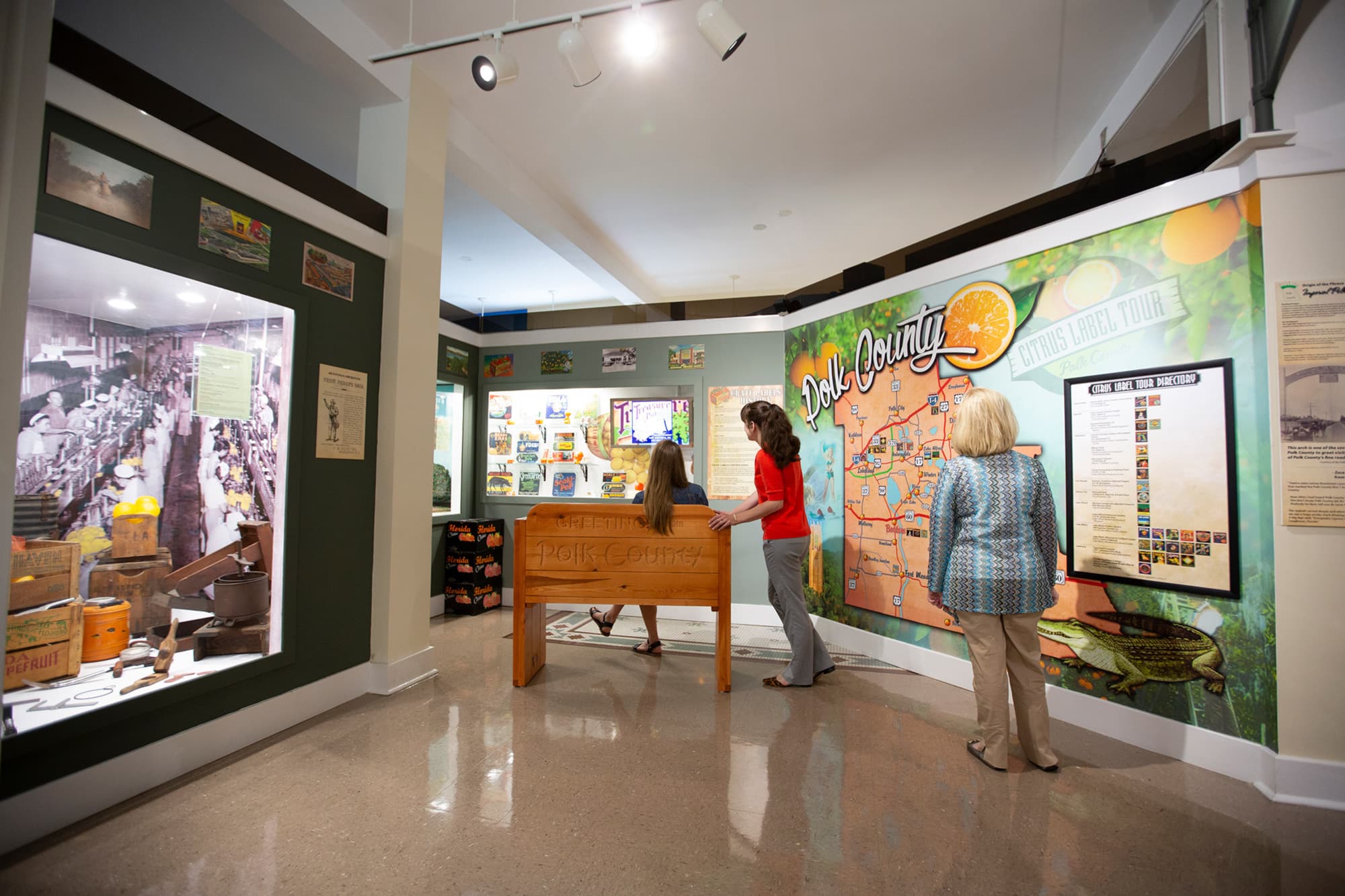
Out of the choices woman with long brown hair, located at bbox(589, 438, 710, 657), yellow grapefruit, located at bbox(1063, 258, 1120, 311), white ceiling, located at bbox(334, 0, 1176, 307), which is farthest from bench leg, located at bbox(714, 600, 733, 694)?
white ceiling, located at bbox(334, 0, 1176, 307)

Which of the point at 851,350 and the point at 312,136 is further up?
the point at 312,136

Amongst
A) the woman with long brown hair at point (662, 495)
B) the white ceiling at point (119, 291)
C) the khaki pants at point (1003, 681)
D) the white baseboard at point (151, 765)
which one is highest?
the white ceiling at point (119, 291)

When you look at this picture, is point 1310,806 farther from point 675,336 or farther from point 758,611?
point 675,336

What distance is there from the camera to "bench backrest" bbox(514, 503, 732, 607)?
3514 mm

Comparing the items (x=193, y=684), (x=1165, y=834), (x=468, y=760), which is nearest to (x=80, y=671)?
(x=193, y=684)

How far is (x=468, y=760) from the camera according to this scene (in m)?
2.62

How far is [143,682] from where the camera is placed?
2383mm

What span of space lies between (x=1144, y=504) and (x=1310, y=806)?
129cm

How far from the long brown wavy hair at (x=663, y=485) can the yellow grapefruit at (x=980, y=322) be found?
190 centimetres

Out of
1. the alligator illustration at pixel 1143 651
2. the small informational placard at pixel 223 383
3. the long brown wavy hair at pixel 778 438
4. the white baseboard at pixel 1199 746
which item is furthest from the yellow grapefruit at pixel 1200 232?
the small informational placard at pixel 223 383

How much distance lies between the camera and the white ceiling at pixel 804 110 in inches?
121

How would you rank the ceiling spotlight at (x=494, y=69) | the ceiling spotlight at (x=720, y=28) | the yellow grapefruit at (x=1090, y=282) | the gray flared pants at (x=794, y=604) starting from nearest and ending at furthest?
the ceiling spotlight at (x=720, y=28)
the ceiling spotlight at (x=494, y=69)
the yellow grapefruit at (x=1090, y=282)
the gray flared pants at (x=794, y=604)

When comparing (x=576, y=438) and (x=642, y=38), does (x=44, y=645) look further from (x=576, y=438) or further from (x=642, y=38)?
(x=576, y=438)

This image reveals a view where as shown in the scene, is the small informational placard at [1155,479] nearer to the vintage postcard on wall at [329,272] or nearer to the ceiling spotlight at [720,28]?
the ceiling spotlight at [720,28]
